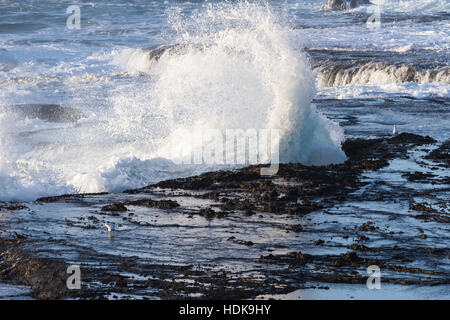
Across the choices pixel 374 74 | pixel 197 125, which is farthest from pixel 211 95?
A: pixel 374 74

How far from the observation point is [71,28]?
151 feet

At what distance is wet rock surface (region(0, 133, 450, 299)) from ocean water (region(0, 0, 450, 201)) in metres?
1.48

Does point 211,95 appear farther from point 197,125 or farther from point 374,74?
point 374,74

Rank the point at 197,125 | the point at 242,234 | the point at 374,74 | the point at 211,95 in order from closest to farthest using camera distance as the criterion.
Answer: the point at 242,234
the point at 197,125
the point at 211,95
the point at 374,74

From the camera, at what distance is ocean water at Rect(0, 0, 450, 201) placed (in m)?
13.9

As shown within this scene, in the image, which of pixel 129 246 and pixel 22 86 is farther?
pixel 22 86

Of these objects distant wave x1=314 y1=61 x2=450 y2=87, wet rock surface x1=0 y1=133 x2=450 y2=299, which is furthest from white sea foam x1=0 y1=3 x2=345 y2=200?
distant wave x1=314 y1=61 x2=450 y2=87

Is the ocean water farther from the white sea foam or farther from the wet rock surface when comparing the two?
the wet rock surface

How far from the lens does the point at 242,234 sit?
9.27 metres

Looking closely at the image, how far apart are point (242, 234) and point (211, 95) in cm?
675

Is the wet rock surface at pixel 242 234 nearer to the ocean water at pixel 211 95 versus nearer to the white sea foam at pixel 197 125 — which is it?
the white sea foam at pixel 197 125

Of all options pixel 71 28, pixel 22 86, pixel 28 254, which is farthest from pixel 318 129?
pixel 71 28
